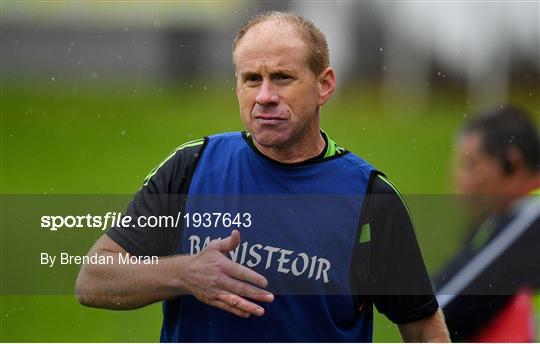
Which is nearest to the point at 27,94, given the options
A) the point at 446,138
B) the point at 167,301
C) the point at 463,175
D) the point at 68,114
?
the point at 68,114

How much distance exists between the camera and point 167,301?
3.25 m

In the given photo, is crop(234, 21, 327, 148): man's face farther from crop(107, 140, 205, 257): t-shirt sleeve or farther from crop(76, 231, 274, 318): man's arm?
crop(76, 231, 274, 318): man's arm

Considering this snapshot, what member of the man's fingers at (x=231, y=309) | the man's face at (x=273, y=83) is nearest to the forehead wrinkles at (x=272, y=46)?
the man's face at (x=273, y=83)

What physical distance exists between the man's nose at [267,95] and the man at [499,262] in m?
1.57

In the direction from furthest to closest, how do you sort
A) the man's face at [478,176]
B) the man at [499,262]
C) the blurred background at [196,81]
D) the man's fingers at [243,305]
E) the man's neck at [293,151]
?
the blurred background at [196,81] < the man's face at [478,176] < the man at [499,262] < the man's neck at [293,151] < the man's fingers at [243,305]

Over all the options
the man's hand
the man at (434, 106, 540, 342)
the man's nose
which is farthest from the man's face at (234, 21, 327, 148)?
the man at (434, 106, 540, 342)

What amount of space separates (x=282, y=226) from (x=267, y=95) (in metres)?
0.43

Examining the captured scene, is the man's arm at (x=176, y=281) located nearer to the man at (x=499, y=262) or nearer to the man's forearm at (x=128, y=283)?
the man's forearm at (x=128, y=283)

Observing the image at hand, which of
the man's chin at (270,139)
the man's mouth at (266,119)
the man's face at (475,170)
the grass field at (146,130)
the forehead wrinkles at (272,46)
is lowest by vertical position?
the grass field at (146,130)

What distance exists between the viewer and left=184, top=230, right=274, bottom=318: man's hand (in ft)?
10.0

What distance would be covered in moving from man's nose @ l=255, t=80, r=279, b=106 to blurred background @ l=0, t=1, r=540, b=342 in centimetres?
1177

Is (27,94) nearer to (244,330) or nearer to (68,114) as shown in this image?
(68,114)

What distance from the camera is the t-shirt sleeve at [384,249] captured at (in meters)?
3.24

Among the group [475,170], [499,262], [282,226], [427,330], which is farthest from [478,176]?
[282,226]
